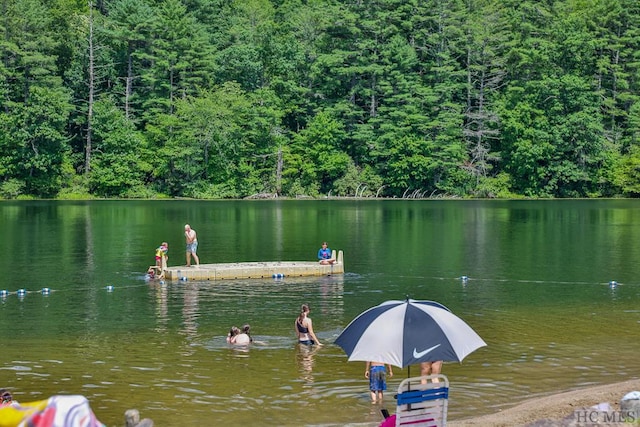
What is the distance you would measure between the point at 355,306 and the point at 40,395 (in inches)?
627

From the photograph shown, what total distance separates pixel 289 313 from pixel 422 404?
18.5 metres

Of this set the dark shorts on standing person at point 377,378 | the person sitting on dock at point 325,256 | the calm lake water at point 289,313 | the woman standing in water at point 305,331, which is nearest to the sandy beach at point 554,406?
the calm lake water at point 289,313

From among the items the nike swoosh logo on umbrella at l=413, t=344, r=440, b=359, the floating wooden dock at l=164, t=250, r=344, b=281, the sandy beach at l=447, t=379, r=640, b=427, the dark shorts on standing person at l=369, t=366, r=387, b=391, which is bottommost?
the sandy beach at l=447, t=379, r=640, b=427

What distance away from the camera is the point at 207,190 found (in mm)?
122375

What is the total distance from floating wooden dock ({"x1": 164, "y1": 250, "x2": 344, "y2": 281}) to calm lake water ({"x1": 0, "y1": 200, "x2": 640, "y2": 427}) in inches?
40.1

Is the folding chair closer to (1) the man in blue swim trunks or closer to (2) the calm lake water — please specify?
(2) the calm lake water

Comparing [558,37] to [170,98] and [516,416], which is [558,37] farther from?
[516,416]

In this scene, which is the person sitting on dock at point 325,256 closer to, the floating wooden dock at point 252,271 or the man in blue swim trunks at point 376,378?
the floating wooden dock at point 252,271

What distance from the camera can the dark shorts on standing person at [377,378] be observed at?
66.3ft

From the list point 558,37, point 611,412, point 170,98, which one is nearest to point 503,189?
→ point 558,37

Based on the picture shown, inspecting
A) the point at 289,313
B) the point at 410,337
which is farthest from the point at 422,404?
the point at 289,313

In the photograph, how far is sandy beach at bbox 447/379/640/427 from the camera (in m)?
18.0

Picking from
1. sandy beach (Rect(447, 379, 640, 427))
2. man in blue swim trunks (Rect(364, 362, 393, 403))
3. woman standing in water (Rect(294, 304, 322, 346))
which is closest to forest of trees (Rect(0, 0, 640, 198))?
woman standing in water (Rect(294, 304, 322, 346))

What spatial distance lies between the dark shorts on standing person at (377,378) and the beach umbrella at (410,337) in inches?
167
